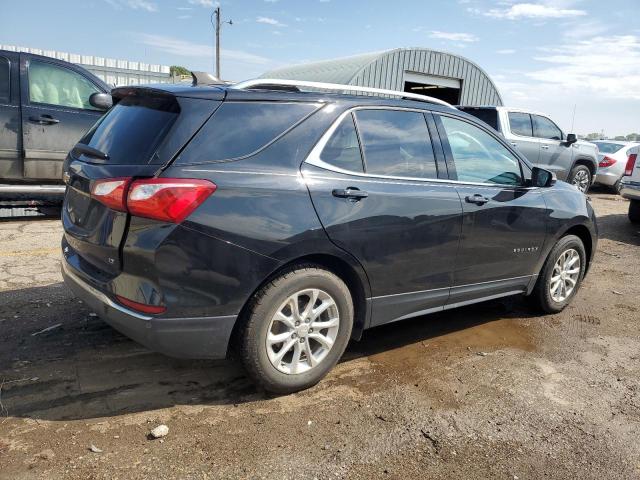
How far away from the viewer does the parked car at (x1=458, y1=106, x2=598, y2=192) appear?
10.8m

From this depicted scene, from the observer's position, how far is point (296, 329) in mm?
2982

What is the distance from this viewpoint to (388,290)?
3.35 meters

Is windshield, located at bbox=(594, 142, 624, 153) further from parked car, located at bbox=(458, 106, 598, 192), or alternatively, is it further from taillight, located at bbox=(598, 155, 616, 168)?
parked car, located at bbox=(458, 106, 598, 192)

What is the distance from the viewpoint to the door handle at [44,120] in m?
6.61

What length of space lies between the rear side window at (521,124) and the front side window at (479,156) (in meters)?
7.32

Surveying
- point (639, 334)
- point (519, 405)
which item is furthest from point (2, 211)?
point (639, 334)

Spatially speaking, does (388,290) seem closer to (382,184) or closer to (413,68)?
(382,184)

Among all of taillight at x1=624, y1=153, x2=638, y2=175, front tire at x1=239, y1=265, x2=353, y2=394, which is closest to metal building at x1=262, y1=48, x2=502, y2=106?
taillight at x1=624, y1=153, x2=638, y2=175

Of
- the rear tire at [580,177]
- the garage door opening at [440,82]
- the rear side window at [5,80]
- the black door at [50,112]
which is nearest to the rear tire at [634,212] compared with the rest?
the rear tire at [580,177]

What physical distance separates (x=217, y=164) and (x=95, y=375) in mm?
1543

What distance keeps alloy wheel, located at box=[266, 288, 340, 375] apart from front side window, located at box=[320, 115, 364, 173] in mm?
775

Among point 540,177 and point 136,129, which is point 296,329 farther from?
point 540,177

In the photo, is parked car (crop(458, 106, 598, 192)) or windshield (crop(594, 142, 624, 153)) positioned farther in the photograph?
windshield (crop(594, 142, 624, 153))

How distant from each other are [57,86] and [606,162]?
45.2 feet
